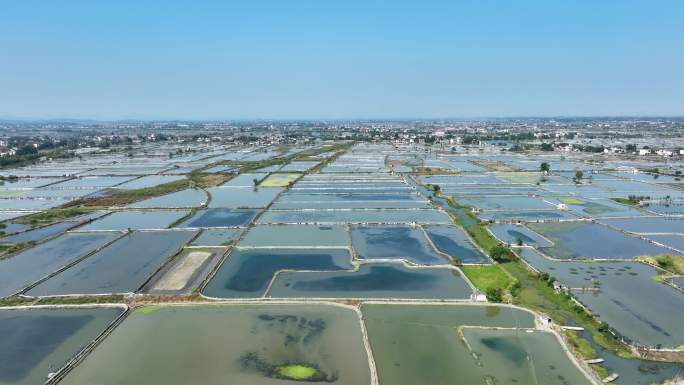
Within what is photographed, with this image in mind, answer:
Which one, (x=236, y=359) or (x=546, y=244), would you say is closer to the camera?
(x=236, y=359)

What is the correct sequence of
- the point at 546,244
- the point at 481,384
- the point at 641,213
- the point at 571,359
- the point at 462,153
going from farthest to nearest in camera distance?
the point at 462,153, the point at 641,213, the point at 546,244, the point at 571,359, the point at 481,384

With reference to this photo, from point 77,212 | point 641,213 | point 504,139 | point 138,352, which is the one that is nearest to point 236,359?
point 138,352

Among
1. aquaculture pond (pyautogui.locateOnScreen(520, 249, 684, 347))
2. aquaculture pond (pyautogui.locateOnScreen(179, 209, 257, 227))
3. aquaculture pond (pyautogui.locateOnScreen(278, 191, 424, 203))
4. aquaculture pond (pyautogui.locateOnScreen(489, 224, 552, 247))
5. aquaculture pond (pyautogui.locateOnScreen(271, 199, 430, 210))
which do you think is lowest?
aquaculture pond (pyautogui.locateOnScreen(520, 249, 684, 347))

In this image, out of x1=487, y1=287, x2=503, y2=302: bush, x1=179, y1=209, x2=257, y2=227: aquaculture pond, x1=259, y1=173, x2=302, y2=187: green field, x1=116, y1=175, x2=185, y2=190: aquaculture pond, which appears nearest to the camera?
x1=487, y1=287, x2=503, y2=302: bush

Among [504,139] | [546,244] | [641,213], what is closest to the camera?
[546,244]

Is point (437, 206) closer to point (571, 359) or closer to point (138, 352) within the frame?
point (571, 359)

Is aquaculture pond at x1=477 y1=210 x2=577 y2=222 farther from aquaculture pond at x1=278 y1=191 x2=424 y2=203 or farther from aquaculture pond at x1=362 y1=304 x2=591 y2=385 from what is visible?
aquaculture pond at x1=362 y1=304 x2=591 y2=385

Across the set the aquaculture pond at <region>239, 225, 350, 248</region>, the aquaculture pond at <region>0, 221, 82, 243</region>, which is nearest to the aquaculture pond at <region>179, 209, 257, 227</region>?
the aquaculture pond at <region>239, 225, 350, 248</region>

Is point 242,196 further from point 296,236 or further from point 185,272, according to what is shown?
point 185,272
